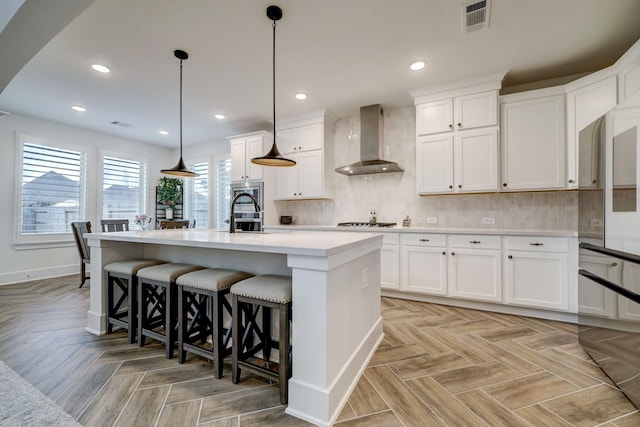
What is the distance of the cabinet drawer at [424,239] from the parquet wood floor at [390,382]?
965 millimetres

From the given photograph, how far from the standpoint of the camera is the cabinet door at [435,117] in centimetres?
341

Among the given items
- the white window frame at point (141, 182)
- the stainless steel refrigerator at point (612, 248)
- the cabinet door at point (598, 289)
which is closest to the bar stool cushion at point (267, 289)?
the stainless steel refrigerator at point (612, 248)

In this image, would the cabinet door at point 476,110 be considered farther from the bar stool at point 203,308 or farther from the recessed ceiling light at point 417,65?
the bar stool at point 203,308

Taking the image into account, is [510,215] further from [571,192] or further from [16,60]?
[16,60]

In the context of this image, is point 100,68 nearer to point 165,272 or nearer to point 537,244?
point 165,272

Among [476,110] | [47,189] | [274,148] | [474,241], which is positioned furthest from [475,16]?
[47,189]

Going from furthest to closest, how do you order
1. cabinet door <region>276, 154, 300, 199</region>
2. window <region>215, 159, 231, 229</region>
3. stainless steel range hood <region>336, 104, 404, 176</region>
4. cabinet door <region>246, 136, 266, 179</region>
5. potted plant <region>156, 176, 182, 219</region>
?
potted plant <region>156, 176, 182, 219</region> < window <region>215, 159, 231, 229</region> < cabinet door <region>246, 136, 266, 179</region> < cabinet door <region>276, 154, 300, 199</region> < stainless steel range hood <region>336, 104, 404, 176</region>

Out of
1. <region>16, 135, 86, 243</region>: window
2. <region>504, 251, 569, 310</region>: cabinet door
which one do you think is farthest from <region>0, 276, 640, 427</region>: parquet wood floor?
<region>16, 135, 86, 243</region>: window

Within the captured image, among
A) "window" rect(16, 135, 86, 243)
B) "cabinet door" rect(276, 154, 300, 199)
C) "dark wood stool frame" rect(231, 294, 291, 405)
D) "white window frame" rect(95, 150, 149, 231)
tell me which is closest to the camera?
"dark wood stool frame" rect(231, 294, 291, 405)

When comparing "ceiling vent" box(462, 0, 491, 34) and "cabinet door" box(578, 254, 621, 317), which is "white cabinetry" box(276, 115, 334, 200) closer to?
"ceiling vent" box(462, 0, 491, 34)

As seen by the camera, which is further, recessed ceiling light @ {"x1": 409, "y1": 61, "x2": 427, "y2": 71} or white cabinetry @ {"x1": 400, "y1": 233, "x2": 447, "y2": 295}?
white cabinetry @ {"x1": 400, "y1": 233, "x2": 447, "y2": 295}

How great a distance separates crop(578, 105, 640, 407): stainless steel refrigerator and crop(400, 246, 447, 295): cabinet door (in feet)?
4.07

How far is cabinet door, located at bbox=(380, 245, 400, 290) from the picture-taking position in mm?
3510

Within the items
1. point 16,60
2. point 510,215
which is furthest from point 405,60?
point 16,60
